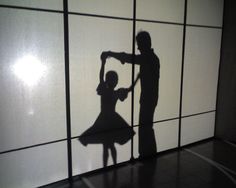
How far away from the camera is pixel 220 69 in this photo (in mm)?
4391

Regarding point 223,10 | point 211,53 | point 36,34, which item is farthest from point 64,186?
point 223,10

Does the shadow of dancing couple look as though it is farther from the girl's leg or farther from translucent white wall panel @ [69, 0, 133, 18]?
translucent white wall panel @ [69, 0, 133, 18]

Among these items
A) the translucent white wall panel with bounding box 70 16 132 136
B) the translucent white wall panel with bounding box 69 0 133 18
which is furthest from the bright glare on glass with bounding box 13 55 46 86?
the translucent white wall panel with bounding box 69 0 133 18

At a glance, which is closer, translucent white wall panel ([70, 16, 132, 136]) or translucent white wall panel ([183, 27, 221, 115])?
translucent white wall panel ([70, 16, 132, 136])

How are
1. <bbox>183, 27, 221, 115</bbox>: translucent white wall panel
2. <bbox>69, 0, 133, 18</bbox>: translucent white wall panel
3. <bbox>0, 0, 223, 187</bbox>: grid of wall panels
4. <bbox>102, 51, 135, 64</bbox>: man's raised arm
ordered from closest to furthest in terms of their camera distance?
<bbox>0, 0, 223, 187</bbox>: grid of wall panels, <bbox>69, 0, 133, 18</bbox>: translucent white wall panel, <bbox>102, 51, 135, 64</bbox>: man's raised arm, <bbox>183, 27, 221, 115</bbox>: translucent white wall panel

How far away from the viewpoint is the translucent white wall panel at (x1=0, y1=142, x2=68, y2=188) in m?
2.57

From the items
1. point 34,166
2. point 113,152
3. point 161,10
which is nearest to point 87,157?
point 113,152

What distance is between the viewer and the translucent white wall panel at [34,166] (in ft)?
→ 8.43

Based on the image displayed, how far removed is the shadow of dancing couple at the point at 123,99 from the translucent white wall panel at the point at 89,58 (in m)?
0.08

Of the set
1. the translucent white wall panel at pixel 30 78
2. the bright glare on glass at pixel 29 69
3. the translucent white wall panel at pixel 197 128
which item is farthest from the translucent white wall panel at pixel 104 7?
the translucent white wall panel at pixel 197 128

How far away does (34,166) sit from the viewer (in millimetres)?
2723

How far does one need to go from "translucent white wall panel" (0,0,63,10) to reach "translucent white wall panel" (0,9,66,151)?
0.26 ft

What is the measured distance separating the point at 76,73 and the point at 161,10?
1.69 metres

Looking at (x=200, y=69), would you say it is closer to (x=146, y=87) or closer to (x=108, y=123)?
(x=146, y=87)
